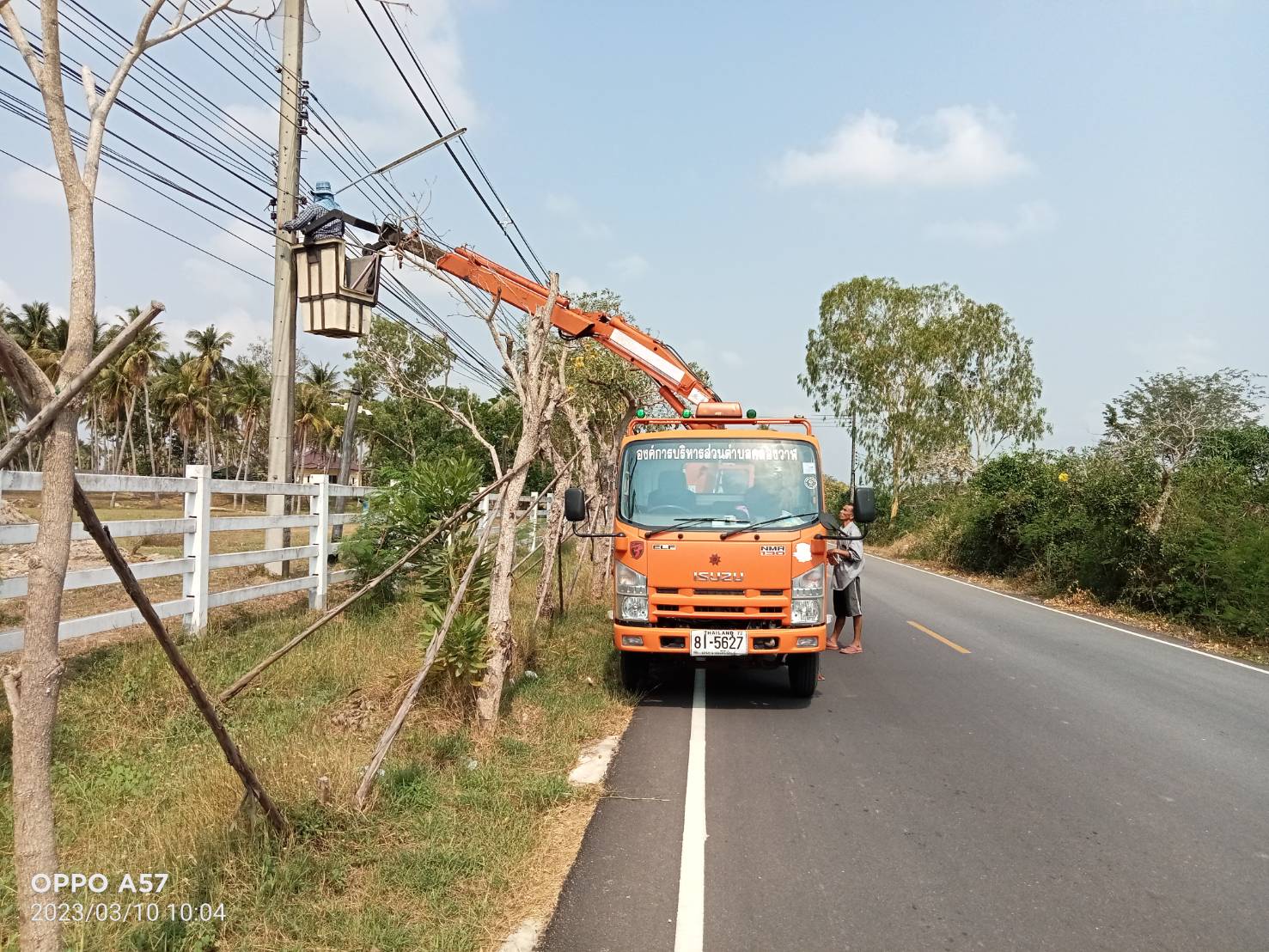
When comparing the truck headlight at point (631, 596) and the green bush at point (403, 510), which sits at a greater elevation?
the green bush at point (403, 510)

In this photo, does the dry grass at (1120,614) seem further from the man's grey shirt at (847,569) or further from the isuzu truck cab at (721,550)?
the isuzu truck cab at (721,550)

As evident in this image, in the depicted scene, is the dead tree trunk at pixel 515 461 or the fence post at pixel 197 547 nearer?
the dead tree trunk at pixel 515 461

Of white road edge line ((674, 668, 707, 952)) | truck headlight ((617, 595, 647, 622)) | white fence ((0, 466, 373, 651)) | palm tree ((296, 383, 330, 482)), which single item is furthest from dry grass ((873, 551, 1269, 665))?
palm tree ((296, 383, 330, 482))

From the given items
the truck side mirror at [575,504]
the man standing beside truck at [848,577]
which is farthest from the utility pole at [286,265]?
the man standing beside truck at [848,577]

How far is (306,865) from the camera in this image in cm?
371

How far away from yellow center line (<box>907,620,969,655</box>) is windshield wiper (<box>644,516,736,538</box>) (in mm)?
4779

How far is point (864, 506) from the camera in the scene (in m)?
7.57

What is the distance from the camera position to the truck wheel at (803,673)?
7.56 metres

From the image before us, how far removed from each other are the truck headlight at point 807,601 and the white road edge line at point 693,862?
52.8 inches

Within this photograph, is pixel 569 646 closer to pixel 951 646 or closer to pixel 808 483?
pixel 808 483

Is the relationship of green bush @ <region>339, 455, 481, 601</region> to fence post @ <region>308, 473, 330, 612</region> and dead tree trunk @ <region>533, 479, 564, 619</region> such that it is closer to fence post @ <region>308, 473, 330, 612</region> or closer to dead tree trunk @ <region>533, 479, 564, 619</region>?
fence post @ <region>308, 473, 330, 612</region>

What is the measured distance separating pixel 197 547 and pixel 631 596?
13.0 feet
